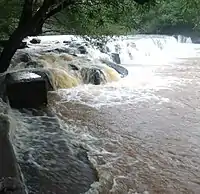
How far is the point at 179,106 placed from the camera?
823 cm

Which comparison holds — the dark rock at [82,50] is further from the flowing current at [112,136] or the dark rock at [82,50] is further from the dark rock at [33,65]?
the dark rock at [33,65]

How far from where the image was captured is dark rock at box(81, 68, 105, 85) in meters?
10.6

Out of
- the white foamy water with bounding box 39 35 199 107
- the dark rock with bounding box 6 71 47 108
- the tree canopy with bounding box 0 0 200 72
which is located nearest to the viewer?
the dark rock with bounding box 6 71 47 108

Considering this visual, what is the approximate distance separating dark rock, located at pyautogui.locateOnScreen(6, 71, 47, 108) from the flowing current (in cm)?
34

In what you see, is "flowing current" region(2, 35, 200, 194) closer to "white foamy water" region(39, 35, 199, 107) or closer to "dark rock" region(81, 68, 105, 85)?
"white foamy water" region(39, 35, 199, 107)

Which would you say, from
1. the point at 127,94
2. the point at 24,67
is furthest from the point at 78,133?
the point at 24,67

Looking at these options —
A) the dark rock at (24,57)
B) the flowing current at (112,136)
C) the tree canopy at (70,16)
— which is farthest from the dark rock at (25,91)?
the dark rock at (24,57)

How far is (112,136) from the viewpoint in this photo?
6219 millimetres

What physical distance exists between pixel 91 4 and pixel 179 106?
8.82 ft

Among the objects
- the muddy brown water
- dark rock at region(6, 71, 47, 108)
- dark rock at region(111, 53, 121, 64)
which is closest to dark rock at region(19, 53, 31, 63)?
the muddy brown water

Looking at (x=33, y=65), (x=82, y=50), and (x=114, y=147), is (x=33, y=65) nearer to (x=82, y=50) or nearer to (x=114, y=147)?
(x=82, y=50)

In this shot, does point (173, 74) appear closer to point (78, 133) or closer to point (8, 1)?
point (8, 1)

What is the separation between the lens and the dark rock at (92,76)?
34.7 feet

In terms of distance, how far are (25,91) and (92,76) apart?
336 centimetres
